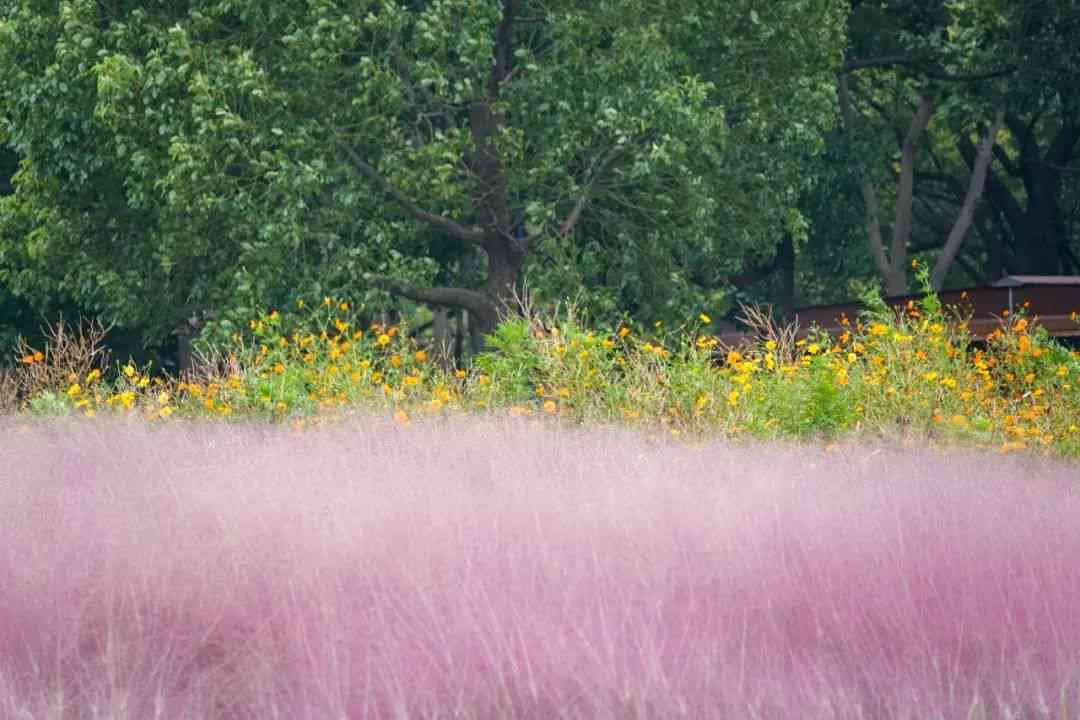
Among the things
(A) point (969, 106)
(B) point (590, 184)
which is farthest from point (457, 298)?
(A) point (969, 106)

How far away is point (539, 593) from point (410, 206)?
497 inches

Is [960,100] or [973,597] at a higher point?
[960,100]

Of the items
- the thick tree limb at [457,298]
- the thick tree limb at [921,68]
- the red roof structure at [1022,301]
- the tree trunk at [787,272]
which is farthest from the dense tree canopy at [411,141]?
the tree trunk at [787,272]

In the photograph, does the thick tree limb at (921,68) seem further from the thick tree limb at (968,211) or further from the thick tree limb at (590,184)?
the thick tree limb at (590,184)

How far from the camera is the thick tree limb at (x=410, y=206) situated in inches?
671

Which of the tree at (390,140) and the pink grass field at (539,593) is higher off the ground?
the tree at (390,140)

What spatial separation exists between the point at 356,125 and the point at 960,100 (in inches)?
377

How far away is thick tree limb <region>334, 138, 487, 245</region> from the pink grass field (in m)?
10.4

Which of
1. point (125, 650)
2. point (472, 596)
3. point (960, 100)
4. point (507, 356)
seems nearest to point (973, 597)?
point (472, 596)

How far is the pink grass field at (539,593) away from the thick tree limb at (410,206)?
1042 cm

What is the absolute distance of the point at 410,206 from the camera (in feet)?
56.5

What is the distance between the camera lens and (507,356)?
11156mm

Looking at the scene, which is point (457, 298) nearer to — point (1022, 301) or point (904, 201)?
point (1022, 301)

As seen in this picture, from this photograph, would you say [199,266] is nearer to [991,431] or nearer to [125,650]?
[991,431]
